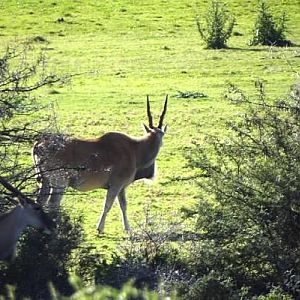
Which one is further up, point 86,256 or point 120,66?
point 86,256

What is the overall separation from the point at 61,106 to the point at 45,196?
1019 centimetres

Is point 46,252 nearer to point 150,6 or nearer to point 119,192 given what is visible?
point 119,192

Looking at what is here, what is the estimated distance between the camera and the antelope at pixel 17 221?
8.09m

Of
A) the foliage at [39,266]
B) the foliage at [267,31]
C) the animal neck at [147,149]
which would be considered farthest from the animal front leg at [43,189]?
the foliage at [267,31]

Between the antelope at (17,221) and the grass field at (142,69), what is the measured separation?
156 cm

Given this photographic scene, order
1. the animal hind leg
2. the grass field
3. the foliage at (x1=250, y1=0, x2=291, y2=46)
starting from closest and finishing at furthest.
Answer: the animal hind leg < the grass field < the foliage at (x1=250, y1=0, x2=291, y2=46)

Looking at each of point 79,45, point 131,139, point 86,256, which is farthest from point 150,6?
point 86,256

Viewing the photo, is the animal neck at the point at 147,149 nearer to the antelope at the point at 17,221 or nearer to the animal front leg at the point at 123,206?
the animal front leg at the point at 123,206

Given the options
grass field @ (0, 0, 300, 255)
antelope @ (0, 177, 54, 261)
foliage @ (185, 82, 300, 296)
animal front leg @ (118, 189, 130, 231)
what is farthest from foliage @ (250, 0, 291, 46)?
antelope @ (0, 177, 54, 261)

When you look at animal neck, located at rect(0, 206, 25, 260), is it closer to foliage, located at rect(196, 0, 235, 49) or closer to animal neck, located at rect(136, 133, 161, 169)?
Result: animal neck, located at rect(136, 133, 161, 169)

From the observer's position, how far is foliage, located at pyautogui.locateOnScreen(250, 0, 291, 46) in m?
28.1

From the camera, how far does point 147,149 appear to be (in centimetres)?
1174

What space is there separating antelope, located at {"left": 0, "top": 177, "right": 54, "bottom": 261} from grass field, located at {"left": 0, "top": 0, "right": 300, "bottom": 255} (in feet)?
5.12

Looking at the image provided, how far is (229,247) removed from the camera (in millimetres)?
9023
